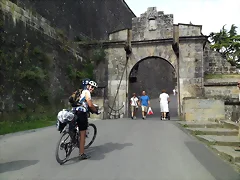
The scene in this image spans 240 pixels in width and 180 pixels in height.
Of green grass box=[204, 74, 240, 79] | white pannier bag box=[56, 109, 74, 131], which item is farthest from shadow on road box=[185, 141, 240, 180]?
green grass box=[204, 74, 240, 79]

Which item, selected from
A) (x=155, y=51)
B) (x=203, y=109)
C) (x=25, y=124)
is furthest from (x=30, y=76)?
(x=155, y=51)

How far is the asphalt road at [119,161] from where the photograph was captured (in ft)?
12.7

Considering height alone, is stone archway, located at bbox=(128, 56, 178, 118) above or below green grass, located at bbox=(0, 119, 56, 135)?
above

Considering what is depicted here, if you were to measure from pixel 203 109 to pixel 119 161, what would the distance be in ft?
21.8

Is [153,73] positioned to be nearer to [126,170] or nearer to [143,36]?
[143,36]

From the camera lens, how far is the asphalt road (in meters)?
3.86

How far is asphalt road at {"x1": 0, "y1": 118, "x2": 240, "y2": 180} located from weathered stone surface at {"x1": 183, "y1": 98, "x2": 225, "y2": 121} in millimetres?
3983

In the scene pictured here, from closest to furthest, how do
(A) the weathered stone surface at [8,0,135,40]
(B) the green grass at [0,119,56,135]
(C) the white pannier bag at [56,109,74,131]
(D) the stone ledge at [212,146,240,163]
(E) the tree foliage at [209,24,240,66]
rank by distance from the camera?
1. (C) the white pannier bag at [56,109,74,131]
2. (D) the stone ledge at [212,146,240,163]
3. (B) the green grass at [0,119,56,135]
4. (A) the weathered stone surface at [8,0,135,40]
5. (E) the tree foliage at [209,24,240,66]

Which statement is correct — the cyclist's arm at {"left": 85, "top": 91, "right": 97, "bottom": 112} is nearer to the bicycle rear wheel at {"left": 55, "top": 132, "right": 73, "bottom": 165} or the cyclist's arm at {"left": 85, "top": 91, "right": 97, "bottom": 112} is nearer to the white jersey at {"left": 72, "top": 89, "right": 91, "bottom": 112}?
the white jersey at {"left": 72, "top": 89, "right": 91, "bottom": 112}

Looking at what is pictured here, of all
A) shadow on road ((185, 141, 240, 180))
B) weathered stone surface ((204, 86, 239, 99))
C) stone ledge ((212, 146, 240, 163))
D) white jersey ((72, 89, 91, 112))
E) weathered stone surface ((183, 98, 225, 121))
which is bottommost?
shadow on road ((185, 141, 240, 180))

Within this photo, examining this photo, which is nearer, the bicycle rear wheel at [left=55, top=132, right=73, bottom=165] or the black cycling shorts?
the bicycle rear wheel at [left=55, top=132, right=73, bottom=165]

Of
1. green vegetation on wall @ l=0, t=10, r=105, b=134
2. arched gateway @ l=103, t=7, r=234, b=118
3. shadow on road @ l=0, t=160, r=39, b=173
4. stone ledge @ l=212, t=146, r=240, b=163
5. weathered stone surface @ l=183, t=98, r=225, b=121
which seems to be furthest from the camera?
arched gateway @ l=103, t=7, r=234, b=118

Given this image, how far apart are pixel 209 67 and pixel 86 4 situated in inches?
391

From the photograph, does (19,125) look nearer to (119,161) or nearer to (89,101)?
(89,101)
